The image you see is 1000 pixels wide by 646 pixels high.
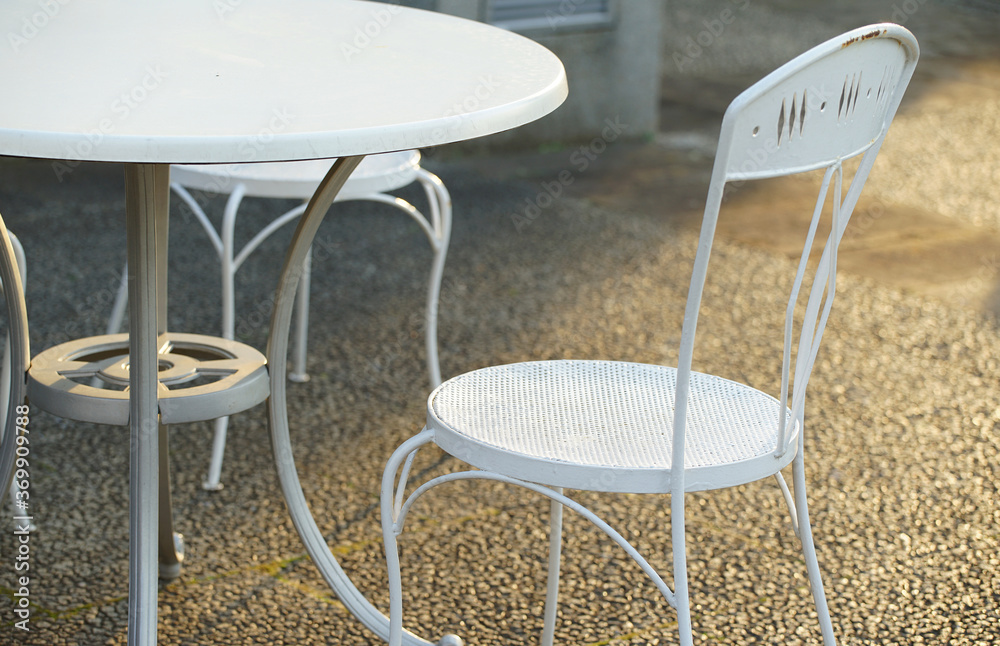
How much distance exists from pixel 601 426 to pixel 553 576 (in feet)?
1.38

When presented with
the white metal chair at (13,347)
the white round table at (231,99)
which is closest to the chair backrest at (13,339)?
the white metal chair at (13,347)

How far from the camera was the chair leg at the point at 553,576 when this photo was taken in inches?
69.5

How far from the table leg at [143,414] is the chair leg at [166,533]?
1.15ft

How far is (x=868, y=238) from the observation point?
4.46 m

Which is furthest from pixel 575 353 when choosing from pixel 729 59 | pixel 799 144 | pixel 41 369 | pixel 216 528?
pixel 729 59

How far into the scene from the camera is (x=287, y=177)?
94.7 inches

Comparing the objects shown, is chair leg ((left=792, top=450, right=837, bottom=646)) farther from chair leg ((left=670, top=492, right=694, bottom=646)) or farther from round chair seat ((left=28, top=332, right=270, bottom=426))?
round chair seat ((left=28, top=332, right=270, bottom=426))

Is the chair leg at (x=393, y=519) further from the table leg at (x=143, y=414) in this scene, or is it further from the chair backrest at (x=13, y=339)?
the chair backrest at (x=13, y=339)

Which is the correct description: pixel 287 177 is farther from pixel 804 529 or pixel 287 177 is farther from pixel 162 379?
pixel 804 529

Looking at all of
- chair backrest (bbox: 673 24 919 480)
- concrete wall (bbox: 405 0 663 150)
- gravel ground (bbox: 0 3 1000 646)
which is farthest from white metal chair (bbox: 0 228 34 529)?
concrete wall (bbox: 405 0 663 150)

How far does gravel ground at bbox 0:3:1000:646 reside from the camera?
80.0 inches

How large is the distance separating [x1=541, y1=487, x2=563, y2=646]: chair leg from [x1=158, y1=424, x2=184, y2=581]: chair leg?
73 cm

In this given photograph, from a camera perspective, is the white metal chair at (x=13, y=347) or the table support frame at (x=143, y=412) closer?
the table support frame at (x=143, y=412)

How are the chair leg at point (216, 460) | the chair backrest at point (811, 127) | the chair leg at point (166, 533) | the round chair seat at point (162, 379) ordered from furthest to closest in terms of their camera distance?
the chair leg at point (216, 460), the chair leg at point (166, 533), the round chair seat at point (162, 379), the chair backrest at point (811, 127)
